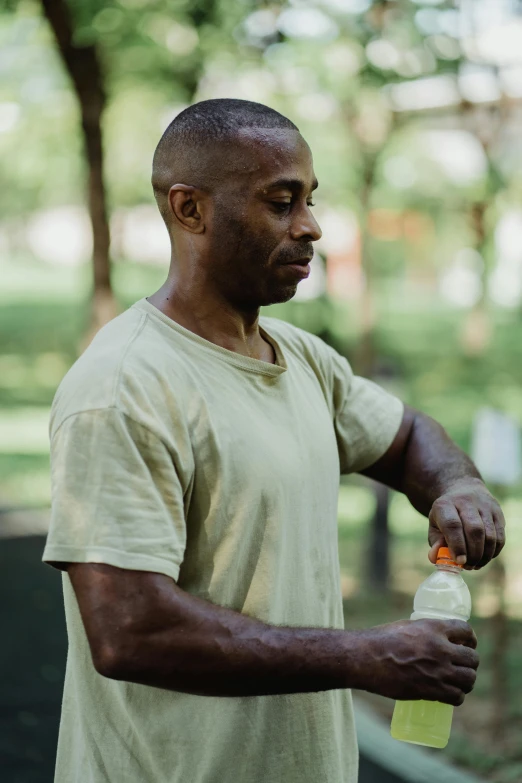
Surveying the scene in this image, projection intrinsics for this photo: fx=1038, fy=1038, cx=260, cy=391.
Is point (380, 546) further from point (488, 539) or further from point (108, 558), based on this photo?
point (108, 558)

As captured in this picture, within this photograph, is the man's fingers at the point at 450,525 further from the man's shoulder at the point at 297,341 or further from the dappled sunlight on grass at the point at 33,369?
the dappled sunlight on grass at the point at 33,369

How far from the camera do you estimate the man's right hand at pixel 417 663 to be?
70.8 inches

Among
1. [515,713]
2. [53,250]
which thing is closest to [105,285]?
[515,713]

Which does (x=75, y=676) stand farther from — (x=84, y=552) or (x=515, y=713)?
(x=515, y=713)

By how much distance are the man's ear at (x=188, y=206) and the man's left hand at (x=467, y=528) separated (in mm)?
783

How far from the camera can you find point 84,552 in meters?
1.77

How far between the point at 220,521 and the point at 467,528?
1.76ft

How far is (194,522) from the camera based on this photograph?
77.4 inches

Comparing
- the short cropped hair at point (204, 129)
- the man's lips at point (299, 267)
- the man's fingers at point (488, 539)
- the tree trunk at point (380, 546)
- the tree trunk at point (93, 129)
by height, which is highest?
the tree trunk at point (93, 129)

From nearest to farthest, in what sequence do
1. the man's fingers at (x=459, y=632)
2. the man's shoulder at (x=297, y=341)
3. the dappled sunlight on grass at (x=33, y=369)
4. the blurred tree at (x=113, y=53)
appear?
1. the man's fingers at (x=459, y=632)
2. the man's shoulder at (x=297, y=341)
3. the blurred tree at (x=113, y=53)
4. the dappled sunlight on grass at (x=33, y=369)

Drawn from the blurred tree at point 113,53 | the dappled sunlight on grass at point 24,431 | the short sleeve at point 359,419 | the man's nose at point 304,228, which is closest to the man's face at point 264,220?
the man's nose at point 304,228

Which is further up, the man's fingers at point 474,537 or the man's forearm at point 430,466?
the man's forearm at point 430,466

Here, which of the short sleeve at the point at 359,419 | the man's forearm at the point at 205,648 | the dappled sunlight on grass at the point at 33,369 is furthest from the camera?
the dappled sunlight on grass at the point at 33,369

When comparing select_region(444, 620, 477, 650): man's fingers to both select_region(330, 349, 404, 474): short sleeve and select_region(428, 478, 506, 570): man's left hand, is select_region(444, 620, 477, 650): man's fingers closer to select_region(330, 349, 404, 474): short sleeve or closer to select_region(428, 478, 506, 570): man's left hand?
select_region(428, 478, 506, 570): man's left hand
